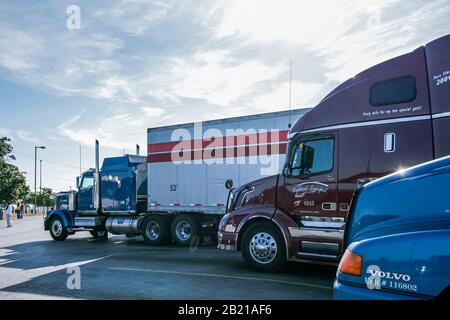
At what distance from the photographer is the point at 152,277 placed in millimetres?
7496

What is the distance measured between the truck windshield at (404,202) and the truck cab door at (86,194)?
1350 cm

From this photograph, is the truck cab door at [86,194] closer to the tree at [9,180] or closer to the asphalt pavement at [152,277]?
the asphalt pavement at [152,277]

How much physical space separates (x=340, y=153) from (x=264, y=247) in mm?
2415

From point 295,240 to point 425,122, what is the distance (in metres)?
3.14

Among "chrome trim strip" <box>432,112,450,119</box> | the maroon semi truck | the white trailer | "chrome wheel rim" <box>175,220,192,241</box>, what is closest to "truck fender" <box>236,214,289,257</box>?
the maroon semi truck

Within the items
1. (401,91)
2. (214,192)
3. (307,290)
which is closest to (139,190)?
(214,192)

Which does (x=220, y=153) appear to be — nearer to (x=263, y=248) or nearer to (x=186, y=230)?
(x=186, y=230)

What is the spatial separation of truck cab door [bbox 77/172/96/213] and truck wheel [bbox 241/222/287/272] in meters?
9.15

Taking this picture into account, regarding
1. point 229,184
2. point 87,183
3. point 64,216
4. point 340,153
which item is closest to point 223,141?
point 229,184

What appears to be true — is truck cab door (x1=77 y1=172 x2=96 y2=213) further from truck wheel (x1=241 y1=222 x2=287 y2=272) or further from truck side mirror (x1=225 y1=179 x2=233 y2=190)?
truck wheel (x1=241 y1=222 x2=287 y2=272)

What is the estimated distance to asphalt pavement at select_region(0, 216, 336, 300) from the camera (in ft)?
20.4

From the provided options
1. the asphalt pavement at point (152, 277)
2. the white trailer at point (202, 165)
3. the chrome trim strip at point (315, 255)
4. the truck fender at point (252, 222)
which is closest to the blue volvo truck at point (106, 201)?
the white trailer at point (202, 165)
